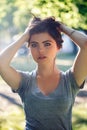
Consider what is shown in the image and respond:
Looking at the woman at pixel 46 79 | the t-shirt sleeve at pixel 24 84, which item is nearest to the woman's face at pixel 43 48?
the woman at pixel 46 79

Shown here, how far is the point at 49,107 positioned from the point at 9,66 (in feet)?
1.17

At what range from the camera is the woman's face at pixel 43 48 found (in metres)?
1.84

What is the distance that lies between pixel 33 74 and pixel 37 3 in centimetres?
499

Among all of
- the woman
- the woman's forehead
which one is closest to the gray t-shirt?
the woman

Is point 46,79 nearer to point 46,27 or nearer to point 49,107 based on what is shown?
point 49,107

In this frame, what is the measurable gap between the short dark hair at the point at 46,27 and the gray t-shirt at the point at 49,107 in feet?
0.95

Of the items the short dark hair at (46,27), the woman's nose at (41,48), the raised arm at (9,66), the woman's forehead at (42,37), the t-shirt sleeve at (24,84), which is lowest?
the t-shirt sleeve at (24,84)

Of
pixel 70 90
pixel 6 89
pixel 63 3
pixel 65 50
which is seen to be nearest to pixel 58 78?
pixel 70 90

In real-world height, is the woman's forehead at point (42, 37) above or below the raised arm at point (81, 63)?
above

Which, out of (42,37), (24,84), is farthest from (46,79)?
(42,37)

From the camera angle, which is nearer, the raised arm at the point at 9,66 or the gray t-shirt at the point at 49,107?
the gray t-shirt at the point at 49,107

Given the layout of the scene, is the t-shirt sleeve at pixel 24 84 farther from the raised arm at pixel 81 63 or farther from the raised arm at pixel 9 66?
the raised arm at pixel 81 63

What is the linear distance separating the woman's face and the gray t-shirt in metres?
0.16

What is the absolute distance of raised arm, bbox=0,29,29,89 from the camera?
1883 mm
